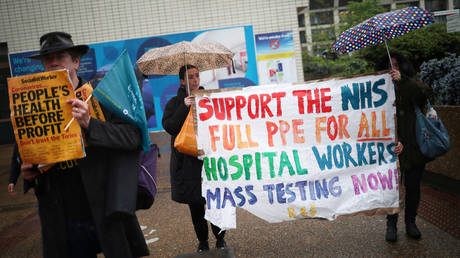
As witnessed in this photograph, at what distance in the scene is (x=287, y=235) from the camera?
405cm

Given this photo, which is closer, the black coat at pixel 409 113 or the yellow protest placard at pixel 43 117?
the yellow protest placard at pixel 43 117

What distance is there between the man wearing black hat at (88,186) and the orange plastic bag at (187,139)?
0.87 meters

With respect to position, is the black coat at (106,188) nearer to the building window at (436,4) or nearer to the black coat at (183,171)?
the black coat at (183,171)

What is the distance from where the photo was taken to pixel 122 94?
91.3 inches

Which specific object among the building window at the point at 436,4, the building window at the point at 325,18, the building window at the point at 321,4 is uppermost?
the building window at the point at 321,4

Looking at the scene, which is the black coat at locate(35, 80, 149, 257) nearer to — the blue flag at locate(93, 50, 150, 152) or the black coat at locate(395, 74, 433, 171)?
the blue flag at locate(93, 50, 150, 152)

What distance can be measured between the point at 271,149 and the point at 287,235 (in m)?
1.22

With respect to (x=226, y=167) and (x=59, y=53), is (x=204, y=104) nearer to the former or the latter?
(x=226, y=167)

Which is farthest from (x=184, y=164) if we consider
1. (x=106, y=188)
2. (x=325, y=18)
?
(x=325, y=18)

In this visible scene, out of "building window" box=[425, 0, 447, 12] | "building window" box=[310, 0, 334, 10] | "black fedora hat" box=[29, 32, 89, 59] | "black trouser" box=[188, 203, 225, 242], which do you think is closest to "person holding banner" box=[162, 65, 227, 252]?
"black trouser" box=[188, 203, 225, 242]

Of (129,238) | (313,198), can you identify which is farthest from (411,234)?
(129,238)

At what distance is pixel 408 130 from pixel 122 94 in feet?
8.84

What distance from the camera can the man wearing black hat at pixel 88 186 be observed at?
218cm

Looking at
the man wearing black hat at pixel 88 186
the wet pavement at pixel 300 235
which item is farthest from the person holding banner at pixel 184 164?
the man wearing black hat at pixel 88 186
